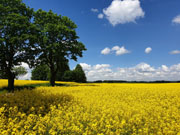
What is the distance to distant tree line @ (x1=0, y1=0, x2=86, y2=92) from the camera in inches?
826

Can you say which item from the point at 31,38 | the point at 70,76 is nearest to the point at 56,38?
the point at 31,38

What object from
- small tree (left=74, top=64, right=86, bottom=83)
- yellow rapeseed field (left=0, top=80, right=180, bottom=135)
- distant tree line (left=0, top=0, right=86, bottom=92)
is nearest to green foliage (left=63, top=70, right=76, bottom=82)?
small tree (left=74, top=64, right=86, bottom=83)

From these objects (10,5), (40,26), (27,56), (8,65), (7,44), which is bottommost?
(8,65)

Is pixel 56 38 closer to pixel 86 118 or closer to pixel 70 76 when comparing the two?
pixel 86 118

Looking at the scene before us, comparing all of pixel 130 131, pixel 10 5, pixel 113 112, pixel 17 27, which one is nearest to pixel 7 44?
pixel 17 27

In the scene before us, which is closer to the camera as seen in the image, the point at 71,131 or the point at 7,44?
the point at 71,131

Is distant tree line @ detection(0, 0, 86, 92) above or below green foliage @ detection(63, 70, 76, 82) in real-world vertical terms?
above

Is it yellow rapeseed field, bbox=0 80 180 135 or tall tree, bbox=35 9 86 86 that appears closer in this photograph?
yellow rapeseed field, bbox=0 80 180 135

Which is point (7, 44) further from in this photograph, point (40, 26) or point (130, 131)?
point (130, 131)

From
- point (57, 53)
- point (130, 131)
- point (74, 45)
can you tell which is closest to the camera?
point (130, 131)

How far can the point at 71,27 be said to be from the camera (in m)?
27.8

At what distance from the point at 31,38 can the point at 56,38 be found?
215 inches

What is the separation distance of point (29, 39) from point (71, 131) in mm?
19620

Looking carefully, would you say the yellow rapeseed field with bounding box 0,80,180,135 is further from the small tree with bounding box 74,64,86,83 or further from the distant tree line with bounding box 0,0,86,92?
the small tree with bounding box 74,64,86,83
